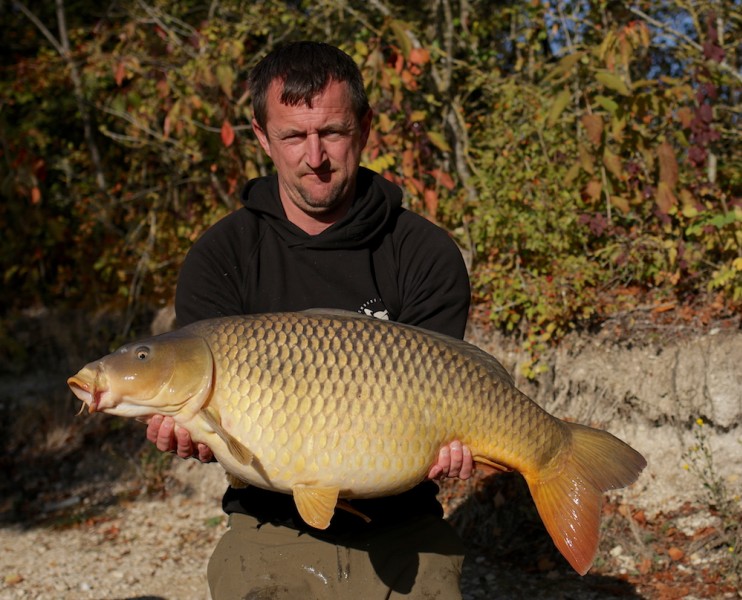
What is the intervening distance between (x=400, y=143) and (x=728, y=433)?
192 cm

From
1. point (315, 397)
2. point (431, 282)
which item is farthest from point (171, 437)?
point (431, 282)

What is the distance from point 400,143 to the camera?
165 inches

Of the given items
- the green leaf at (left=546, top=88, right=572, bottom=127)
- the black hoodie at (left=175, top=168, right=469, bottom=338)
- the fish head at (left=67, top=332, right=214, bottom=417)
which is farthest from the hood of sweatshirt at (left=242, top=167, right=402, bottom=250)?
the green leaf at (left=546, top=88, right=572, bottom=127)

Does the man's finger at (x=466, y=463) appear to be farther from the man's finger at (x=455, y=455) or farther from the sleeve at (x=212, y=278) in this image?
the sleeve at (x=212, y=278)

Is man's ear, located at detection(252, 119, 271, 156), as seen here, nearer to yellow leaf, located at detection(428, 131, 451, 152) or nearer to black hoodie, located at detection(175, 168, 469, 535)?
black hoodie, located at detection(175, 168, 469, 535)

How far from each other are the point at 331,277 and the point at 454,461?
49 centimetres

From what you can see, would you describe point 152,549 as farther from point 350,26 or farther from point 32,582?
point 350,26

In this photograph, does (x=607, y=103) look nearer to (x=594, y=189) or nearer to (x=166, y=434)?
(x=594, y=189)

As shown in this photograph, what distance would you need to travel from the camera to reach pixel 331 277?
6.19ft

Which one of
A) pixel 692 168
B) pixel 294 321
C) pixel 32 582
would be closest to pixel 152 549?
pixel 32 582

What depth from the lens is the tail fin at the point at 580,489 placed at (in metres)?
1.68

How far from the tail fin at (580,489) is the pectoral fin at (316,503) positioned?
0.41m

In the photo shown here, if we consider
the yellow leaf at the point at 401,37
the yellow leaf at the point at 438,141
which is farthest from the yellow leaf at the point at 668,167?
the yellow leaf at the point at 401,37

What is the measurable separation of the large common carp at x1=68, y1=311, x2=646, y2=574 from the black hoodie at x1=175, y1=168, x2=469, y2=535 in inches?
9.5
